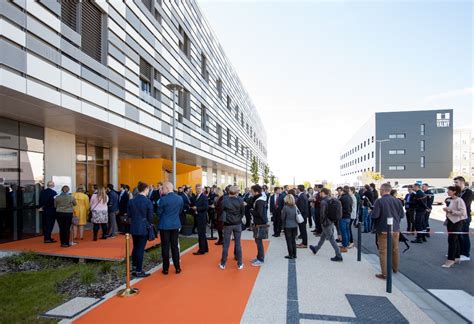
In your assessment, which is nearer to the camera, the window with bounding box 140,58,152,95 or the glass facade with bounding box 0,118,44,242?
the glass facade with bounding box 0,118,44,242

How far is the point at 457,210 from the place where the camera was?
7.38m

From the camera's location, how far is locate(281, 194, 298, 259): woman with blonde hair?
7.71 m

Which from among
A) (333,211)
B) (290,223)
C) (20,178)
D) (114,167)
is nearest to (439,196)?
(333,211)

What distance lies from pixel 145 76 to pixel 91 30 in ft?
13.8

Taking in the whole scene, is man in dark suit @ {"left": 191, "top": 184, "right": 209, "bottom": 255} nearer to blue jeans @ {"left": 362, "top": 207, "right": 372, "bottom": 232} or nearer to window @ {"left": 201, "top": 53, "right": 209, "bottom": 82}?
blue jeans @ {"left": 362, "top": 207, "right": 372, "bottom": 232}

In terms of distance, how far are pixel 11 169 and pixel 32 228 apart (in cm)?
218

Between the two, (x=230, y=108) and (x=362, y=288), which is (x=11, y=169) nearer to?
(x=362, y=288)

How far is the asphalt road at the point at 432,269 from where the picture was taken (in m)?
5.94

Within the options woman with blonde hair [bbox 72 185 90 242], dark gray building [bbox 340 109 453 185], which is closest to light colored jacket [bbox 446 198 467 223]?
woman with blonde hair [bbox 72 185 90 242]

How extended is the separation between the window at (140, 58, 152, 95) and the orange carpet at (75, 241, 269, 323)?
1031 centimetres

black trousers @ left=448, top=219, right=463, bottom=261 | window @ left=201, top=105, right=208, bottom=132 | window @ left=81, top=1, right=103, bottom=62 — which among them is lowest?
black trousers @ left=448, top=219, right=463, bottom=261

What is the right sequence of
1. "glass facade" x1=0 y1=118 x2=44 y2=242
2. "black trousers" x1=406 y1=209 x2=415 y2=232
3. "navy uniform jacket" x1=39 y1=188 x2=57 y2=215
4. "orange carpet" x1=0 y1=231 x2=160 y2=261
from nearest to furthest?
"orange carpet" x1=0 y1=231 x2=160 y2=261
"navy uniform jacket" x1=39 y1=188 x2=57 y2=215
"glass facade" x1=0 y1=118 x2=44 y2=242
"black trousers" x1=406 y1=209 x2=415 y2=232

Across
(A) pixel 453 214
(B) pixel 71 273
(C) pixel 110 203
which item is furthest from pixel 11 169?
(A) pixel 453 214

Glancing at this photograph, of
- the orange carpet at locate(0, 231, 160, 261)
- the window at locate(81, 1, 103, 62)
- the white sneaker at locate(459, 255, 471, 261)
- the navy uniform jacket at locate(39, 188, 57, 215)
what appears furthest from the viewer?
the window at locate(81, 1, 103, 62)
